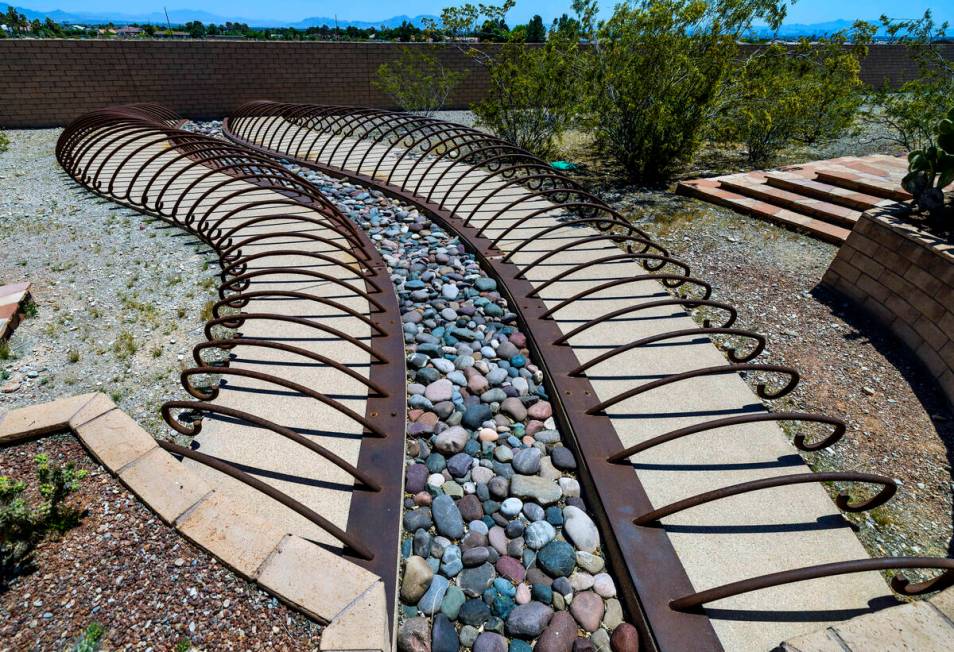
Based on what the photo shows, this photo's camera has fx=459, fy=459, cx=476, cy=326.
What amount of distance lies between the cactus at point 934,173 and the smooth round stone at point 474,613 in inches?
220

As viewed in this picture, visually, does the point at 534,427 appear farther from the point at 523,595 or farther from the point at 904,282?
the point at 904,282

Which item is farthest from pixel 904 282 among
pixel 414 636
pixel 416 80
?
pixel 416 80

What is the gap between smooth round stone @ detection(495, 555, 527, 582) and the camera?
2480 mm

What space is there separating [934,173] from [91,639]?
7.30 m

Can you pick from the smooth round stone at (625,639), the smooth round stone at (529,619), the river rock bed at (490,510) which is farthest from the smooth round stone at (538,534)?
the smooth round stone at (625,639)

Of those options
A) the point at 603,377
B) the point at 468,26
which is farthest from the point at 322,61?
the point at 603,377

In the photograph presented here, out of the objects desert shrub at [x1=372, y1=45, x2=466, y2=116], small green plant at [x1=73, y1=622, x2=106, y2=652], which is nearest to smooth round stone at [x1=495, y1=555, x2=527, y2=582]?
small green plant at [x1=73, y1=622, x2=106, y2=652]

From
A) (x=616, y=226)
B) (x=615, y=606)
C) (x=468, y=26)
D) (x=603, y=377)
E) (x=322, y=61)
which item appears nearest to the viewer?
(x=615, y=606)

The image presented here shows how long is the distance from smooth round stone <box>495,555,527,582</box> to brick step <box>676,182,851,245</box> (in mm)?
5852

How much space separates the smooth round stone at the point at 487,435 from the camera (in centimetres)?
328

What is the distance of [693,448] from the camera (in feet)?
10.1

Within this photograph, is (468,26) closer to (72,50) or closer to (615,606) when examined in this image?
(72,50)

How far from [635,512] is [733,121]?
8.53 metres

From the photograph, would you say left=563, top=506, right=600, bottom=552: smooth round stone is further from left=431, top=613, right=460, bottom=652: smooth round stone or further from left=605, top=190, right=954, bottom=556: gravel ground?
left=605, top=190, right=954, bottom=556: gravel ground
